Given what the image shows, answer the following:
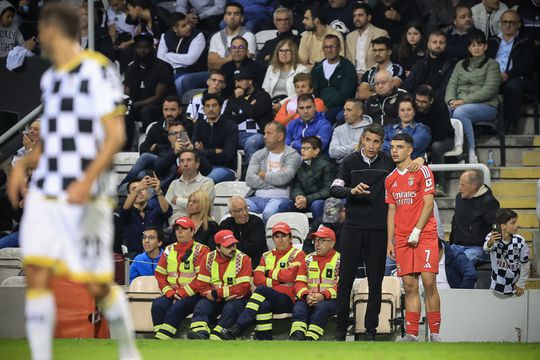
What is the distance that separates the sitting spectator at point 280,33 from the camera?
50.3 feet

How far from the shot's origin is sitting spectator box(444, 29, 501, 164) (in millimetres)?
13773

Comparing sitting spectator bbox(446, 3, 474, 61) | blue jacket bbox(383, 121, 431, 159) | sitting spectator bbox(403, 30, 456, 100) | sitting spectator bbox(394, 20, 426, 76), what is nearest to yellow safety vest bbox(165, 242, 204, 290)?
blue jacket bbox(383, 121, 431, 159)

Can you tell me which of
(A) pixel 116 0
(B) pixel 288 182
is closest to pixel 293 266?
(B) pixel 288 182

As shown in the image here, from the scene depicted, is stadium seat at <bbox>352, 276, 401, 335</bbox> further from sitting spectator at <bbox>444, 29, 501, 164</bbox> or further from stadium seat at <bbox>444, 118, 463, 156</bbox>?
sitting spectator at <bbox>444, 29, 501, 164</bbox>

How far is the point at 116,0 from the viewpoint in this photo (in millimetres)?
17031

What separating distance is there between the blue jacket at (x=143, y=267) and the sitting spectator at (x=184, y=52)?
385 cm

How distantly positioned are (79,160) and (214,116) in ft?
26.0

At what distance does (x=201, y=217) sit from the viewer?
12.5m

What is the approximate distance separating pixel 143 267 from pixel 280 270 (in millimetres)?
1711

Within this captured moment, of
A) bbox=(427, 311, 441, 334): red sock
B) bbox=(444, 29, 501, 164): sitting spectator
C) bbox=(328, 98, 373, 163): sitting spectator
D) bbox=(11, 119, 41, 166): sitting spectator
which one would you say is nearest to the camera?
bbox=(427, 311, 441, 334): red sock

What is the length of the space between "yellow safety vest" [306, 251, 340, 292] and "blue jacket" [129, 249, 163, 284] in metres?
1.86

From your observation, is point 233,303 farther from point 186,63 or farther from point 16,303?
point 186,63

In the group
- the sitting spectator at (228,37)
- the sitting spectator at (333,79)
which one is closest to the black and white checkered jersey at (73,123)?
the sitting spectator at (333,79)

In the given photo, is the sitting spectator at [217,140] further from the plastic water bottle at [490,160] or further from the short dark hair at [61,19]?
the short dark hair at [61,19]
